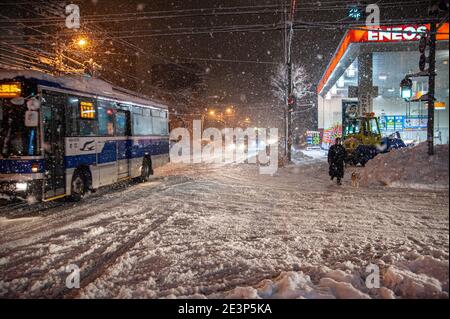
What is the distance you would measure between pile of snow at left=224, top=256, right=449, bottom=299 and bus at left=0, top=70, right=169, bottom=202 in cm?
716

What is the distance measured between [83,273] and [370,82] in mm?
29759

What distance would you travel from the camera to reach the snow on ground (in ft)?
15.8

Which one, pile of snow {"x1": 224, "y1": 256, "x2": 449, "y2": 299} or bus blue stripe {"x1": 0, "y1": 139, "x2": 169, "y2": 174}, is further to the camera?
bus blue stripe {"x1": 0, "y1": 139, "x2": 169, "y2": 174}

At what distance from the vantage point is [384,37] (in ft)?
90.9

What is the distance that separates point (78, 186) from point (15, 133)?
2.66m

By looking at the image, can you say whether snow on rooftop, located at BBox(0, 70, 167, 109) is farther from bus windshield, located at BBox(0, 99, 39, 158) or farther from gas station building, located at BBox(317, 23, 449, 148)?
gas station building, located at BBox(317, 23, 449, 148)

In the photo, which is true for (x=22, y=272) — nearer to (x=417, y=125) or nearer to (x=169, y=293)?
(x=169, y=293)

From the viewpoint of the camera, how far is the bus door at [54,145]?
32.7 ft

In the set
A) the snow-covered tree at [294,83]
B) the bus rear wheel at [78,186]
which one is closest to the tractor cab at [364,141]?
the bus rear wheel at [78,186]

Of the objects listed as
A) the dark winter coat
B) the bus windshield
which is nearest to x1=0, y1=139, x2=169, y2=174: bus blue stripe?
the bus windshield

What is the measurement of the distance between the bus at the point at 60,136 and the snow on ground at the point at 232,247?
825mm

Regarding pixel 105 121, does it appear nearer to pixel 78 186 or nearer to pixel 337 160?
pixel 78 186

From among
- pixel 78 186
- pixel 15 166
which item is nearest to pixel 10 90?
pixel 15 166
